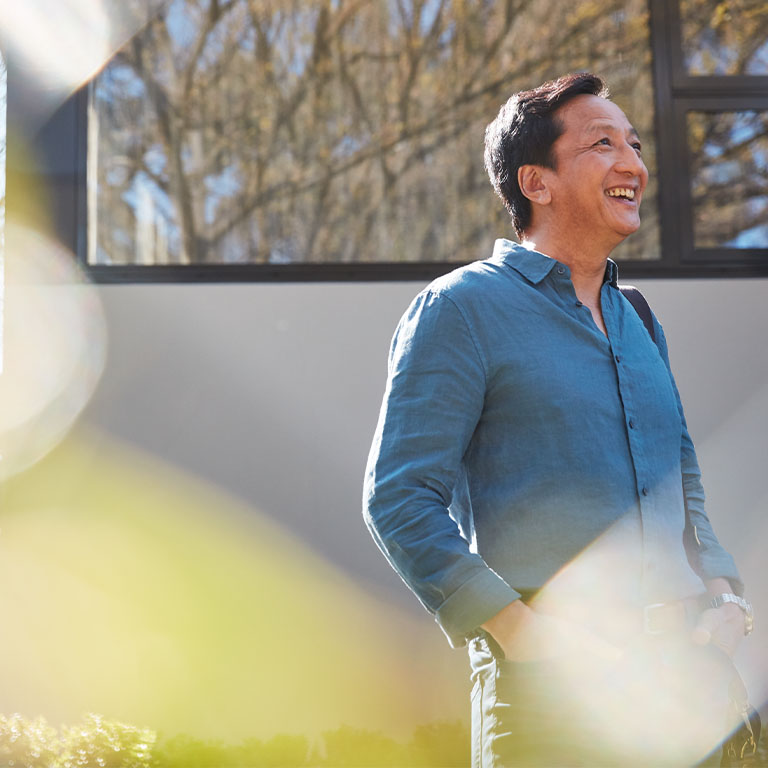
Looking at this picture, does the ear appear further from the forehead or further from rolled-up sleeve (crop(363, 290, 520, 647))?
rolled-up sleeve (crop(363, 290, 520, 647))

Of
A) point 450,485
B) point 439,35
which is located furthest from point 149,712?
point 439,35

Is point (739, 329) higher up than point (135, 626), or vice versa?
point (739, 329)

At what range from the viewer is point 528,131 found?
2.02m

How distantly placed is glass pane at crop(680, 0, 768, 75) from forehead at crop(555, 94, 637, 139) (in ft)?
10.6

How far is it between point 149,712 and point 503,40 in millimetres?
3684

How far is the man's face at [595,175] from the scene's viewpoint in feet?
6.38

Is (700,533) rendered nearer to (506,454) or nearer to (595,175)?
(506,454)

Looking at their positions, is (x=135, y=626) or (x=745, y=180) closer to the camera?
(x=135, y=626)

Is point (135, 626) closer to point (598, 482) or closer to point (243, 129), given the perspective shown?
point (243, 129)

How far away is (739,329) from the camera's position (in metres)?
4.70

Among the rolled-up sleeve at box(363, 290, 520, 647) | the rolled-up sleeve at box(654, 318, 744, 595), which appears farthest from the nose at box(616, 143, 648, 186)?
the rolled-up sleeve at box(363, 290, 520, 647)

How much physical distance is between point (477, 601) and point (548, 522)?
221 mm

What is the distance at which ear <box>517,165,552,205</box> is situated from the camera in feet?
6.54

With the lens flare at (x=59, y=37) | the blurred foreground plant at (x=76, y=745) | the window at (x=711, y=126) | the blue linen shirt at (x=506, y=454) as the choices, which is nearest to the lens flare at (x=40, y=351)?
the lens flare at (x=59, y=37)
